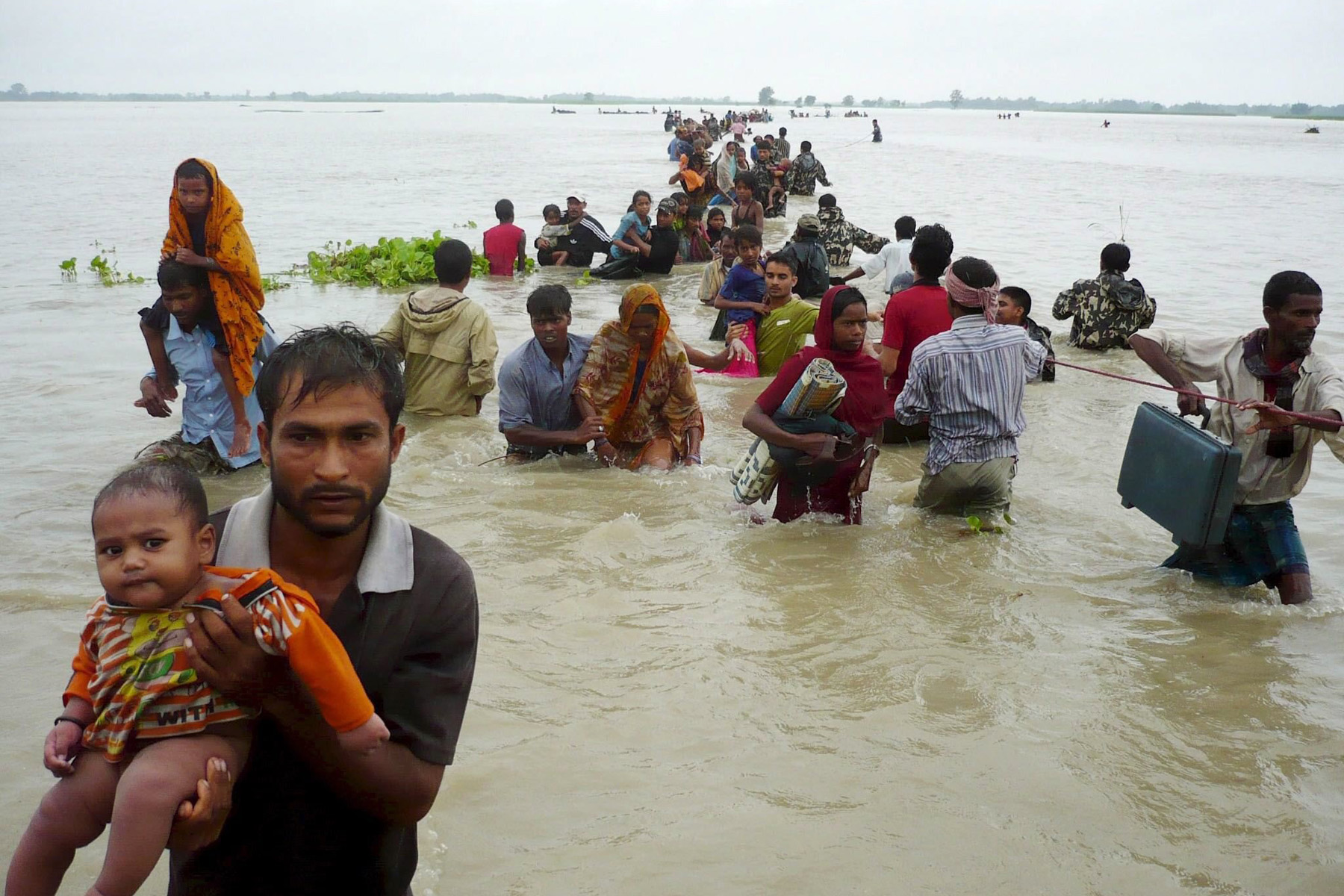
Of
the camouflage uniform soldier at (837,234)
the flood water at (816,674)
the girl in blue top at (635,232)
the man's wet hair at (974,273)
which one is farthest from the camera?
the girl in blue top at (635,232)

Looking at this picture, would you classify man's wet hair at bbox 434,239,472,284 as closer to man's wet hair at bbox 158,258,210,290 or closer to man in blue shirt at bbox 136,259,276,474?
man in blue shirt at bbox 136,259,276,474

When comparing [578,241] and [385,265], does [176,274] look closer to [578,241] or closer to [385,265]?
[385,265]

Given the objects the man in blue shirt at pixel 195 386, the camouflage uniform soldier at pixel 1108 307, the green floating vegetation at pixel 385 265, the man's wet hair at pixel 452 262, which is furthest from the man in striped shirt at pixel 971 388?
the green floating vegetation at pixel 385 265

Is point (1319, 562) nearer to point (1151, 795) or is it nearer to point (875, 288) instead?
point (1151, 795)

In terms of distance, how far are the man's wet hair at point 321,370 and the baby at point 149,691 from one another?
0.25 metres

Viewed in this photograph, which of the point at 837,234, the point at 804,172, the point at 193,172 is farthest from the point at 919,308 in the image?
the point at 804,172

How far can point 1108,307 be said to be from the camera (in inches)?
405

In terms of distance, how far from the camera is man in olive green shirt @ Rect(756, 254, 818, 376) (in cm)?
778

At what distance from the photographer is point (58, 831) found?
1721 mm

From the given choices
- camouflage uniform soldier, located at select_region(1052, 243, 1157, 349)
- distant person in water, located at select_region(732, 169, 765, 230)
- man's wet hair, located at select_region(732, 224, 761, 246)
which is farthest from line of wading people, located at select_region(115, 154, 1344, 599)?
distant person in water, located at select_region(732, 169, 765, 230)

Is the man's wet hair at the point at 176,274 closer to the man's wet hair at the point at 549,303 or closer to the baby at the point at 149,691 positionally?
the man's wet hair at the point at 549,303

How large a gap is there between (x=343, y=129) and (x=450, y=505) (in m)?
71.6

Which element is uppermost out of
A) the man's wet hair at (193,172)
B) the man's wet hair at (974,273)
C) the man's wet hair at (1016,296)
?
the man's wet hair at (193,172)

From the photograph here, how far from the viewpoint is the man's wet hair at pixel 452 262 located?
7.02 meters
